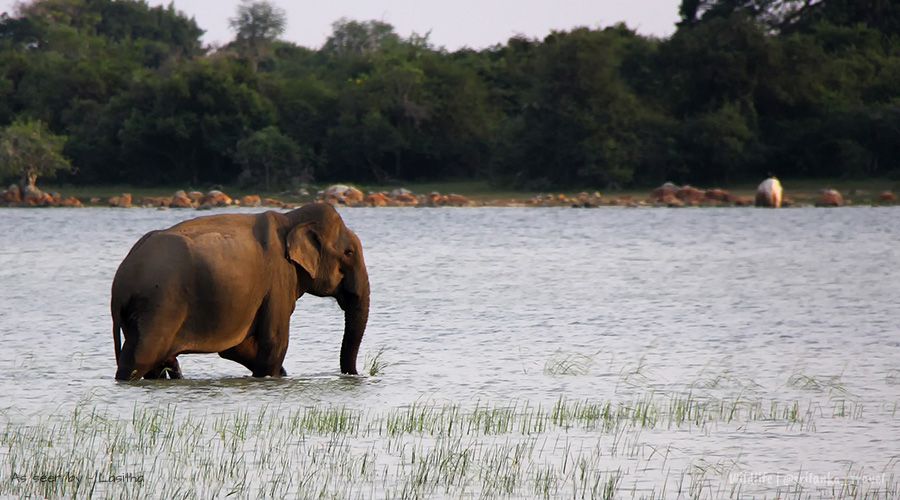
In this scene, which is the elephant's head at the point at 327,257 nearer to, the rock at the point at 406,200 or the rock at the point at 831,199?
the rock at the point at 831,199

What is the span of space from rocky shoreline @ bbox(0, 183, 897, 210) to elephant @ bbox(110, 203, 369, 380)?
46649mm

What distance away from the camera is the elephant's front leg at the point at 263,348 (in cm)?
1398

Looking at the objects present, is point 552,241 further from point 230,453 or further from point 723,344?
point 230,453

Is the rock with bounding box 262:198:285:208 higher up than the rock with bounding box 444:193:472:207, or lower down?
lower down

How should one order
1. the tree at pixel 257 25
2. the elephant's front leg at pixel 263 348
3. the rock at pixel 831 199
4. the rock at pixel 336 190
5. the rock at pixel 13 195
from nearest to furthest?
the elephant's front leg at pixel 263 348, the rock at pixel 831 199, the rock at pixel 336 190, the rock at pixel 13 195, the tree at pixel 257 25

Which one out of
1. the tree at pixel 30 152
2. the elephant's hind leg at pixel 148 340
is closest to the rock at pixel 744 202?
the tree at pixel 30 152

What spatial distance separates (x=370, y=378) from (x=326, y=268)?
65.3 inches

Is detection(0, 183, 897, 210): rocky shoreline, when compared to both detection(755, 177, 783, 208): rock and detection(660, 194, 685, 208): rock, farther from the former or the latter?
detection(755, 177, 783, 208): rock

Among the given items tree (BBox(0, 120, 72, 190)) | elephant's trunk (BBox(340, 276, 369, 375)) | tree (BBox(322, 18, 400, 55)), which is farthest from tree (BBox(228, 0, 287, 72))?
elephant's trunk (BBox(340, 276, 369, 375))

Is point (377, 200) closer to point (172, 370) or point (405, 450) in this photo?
point (172, 370)

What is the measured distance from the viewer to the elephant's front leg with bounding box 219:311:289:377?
14.0 m

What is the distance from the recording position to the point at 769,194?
5928 cm

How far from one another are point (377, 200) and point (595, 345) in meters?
46.0

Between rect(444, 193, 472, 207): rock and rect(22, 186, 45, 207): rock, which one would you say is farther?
rect(22, 186, 45, 207): rock
